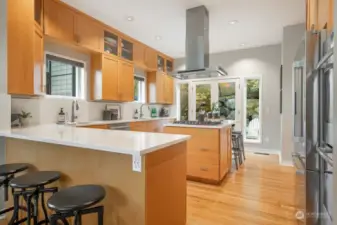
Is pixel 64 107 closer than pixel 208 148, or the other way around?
pixel 208 148

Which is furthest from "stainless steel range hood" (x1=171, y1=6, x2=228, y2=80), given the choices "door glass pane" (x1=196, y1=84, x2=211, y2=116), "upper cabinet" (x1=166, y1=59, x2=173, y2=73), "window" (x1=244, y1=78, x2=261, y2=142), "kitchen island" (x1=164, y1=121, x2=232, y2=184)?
"upper cabinet" (x1=166, y1=59, x2=173, y2=73)

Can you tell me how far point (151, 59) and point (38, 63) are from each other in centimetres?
341

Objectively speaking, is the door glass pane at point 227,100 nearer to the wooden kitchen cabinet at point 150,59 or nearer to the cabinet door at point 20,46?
the wooden kitchen cabinet at point 150,59

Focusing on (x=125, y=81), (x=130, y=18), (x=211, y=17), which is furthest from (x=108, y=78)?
(x=211, y=17)

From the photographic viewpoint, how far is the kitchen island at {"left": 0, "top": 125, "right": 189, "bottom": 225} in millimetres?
1506

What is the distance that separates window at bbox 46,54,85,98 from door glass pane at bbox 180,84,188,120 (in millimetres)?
3683

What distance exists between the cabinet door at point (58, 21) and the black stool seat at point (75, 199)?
108 inches

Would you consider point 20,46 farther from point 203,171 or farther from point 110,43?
point 203,171

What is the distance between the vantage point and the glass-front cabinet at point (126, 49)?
15.7 ft

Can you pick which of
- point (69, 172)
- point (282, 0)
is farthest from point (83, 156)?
point (282, 0)

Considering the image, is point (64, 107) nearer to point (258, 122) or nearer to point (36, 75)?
point (36, 75)

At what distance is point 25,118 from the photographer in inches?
121

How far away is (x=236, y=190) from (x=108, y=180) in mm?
2156

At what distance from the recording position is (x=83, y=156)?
185 cm
